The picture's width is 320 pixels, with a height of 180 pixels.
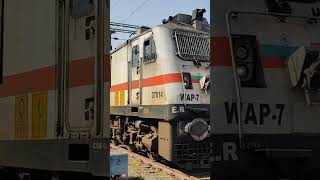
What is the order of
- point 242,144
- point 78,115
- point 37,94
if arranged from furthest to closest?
point 37,94 → point 78,115 → point 242,144

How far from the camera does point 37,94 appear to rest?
3791mm

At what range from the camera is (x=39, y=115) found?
3752 mm

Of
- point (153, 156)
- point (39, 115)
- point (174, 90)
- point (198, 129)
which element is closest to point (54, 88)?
point (39, 115)

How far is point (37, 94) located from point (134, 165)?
6.95 metres

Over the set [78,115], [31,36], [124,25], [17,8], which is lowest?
[78,115]

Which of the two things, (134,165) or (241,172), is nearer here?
(241,172)

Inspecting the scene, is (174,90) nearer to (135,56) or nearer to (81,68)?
(135,56)

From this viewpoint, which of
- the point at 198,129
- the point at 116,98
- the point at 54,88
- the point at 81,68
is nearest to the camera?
the point at 81,68

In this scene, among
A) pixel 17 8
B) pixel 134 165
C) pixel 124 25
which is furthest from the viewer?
pixel 124 25

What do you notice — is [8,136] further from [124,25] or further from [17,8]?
[124,25]

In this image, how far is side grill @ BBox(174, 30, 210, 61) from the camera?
1150 cm

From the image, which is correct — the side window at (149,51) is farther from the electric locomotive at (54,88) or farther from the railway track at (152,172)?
the electric locomotive at (54,88)

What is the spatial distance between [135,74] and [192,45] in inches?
84.3

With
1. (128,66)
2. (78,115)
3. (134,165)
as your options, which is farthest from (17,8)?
(128,66)
